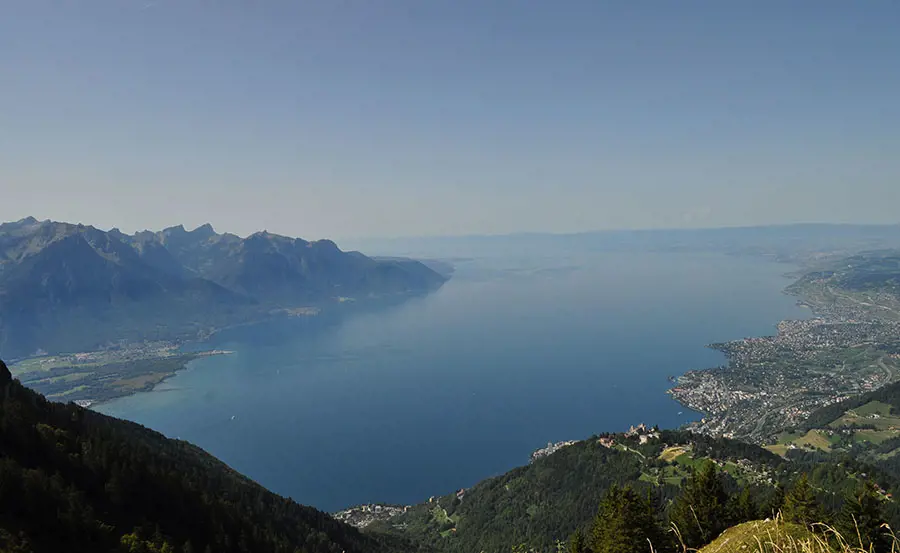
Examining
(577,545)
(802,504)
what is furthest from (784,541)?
(802,504)

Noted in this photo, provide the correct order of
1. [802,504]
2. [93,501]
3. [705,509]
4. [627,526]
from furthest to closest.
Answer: [93,501] < [705,509] < [802,504] < [627,526]

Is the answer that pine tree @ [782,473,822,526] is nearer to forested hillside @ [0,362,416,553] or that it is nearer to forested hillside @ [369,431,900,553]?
forested hillside @ [369,431,900,553]

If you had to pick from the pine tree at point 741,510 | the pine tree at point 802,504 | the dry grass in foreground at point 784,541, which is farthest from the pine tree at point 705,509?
the dry grass in foreground at point 784,541

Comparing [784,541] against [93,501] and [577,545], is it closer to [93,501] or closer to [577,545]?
[577,545]

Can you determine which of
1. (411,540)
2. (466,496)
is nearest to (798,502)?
(411,540)

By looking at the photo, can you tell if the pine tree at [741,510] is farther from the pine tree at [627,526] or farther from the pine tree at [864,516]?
the pine tree at [627,526]

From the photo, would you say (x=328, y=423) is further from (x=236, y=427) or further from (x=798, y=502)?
(x=798, y=502)
